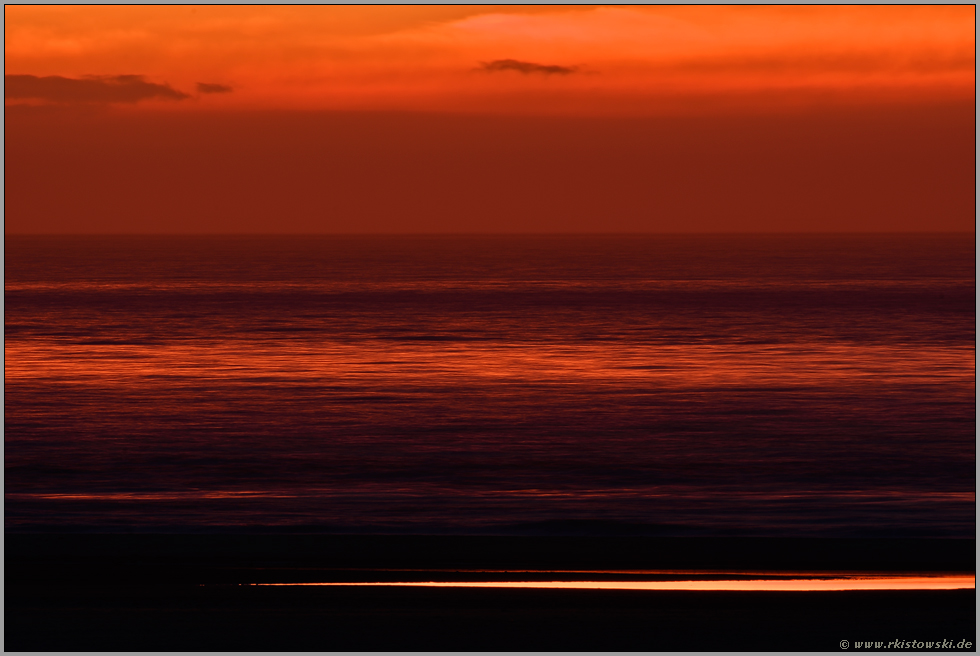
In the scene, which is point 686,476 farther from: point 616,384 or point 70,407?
point 70,407

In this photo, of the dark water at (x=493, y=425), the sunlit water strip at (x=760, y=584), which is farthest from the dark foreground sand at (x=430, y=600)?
the dark water at (x=493, y=425)

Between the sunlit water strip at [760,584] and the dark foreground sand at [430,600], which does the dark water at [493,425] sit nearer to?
the dark foreground sand at [430,600]

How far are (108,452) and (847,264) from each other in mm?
135668

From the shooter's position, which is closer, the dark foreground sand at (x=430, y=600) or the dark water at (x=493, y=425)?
the dark foreground sand at (x=430, y=600)

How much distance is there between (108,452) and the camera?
66.6 ft

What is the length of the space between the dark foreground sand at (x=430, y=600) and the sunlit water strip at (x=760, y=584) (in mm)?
172

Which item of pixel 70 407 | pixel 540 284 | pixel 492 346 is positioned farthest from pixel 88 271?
pixel 70 407

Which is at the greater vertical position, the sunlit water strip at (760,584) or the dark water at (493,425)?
the sunlit water strip at (760,584)

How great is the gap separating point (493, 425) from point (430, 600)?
13.6 meters

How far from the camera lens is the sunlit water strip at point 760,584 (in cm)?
1105

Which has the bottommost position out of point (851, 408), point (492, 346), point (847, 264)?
point (847, 264)

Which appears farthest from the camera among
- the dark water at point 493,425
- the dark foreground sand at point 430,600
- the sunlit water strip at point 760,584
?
the dark water at point 493,425

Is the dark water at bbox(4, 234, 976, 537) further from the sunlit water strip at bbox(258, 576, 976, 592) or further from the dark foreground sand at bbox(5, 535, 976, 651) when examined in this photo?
the sunlit water strip at bbox(258, 576, 976, 592)

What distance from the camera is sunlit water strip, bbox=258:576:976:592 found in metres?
11.0
